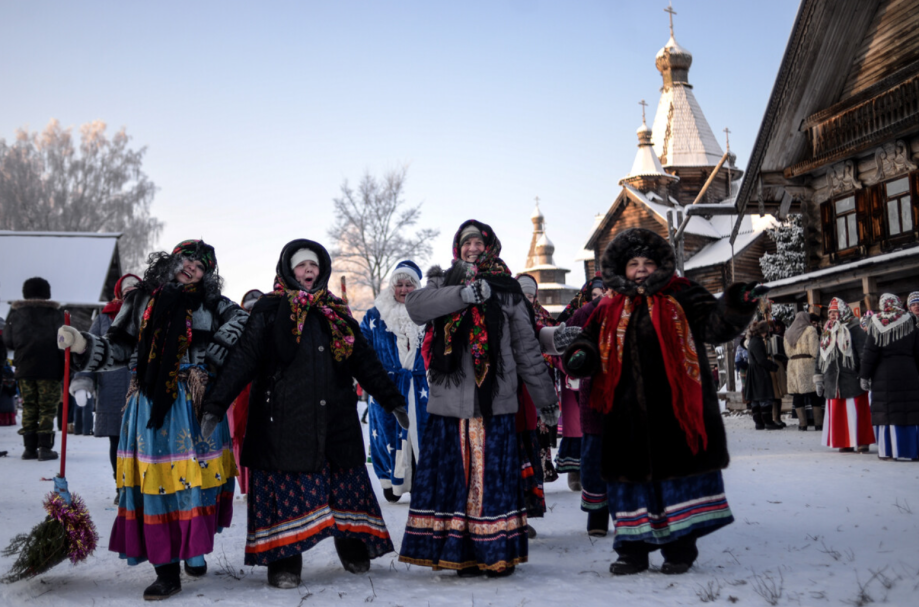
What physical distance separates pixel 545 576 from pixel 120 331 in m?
2.72

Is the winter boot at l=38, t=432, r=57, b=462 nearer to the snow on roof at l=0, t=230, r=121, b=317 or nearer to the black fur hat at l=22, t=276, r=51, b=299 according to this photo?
the black fur hat at l=22, t=276, r=51, b=299

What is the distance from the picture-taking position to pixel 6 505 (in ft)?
Result: 21.9

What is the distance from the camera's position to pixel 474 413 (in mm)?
4355

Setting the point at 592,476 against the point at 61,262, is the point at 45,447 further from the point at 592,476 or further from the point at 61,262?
the point at 61,262

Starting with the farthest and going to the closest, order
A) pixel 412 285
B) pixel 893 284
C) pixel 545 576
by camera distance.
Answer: pixel 893 284, pixel 412 285, pixel 545 576

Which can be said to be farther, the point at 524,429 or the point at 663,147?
the point at 663,147

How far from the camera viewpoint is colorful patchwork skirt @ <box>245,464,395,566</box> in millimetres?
4117

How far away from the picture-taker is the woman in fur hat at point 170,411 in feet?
13.2

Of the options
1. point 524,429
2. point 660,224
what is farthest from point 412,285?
point 660,224

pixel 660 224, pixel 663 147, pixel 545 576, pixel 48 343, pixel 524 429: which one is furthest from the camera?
pixel 663 147

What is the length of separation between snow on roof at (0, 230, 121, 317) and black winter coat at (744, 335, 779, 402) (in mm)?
22820

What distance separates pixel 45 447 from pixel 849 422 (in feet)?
33.3

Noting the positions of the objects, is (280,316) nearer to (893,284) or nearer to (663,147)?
(893,284)

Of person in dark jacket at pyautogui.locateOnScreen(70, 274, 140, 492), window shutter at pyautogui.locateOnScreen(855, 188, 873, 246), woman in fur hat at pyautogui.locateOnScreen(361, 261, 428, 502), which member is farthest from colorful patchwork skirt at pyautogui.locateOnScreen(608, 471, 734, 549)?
window shutter at pyautogui.locateOnScreen(855, 188, 873, 246)
